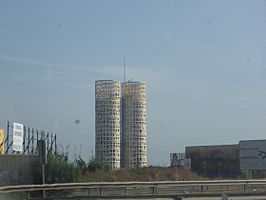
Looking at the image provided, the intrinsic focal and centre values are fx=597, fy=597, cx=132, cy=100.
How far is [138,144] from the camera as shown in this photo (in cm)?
9044

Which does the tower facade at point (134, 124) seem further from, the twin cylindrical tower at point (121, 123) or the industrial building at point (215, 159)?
the industrial building at point (215, 159)

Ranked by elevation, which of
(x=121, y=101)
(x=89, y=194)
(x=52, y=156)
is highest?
(x=121, y=101)

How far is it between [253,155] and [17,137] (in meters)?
30.0

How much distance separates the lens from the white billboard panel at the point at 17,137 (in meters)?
64.4

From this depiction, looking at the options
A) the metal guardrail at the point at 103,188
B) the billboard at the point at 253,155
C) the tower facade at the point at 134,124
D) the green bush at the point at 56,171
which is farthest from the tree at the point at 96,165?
the tower facade at the point at 134,124

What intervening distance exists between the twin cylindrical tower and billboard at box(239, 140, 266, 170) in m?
15.0

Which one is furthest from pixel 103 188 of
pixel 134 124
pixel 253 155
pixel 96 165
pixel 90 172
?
pixel 134 124

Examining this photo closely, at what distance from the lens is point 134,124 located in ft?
304

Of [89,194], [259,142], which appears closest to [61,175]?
[89,194]

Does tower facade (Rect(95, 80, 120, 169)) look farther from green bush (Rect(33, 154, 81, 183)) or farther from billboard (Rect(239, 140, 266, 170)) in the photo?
green bush (Rect(33, 154, 81, 183))

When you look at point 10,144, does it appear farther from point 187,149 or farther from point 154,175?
point 187,149

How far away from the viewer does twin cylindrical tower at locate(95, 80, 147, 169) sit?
83.7 m

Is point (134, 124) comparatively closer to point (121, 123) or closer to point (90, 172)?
point (121, 123)

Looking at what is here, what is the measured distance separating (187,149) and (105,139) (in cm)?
1756
